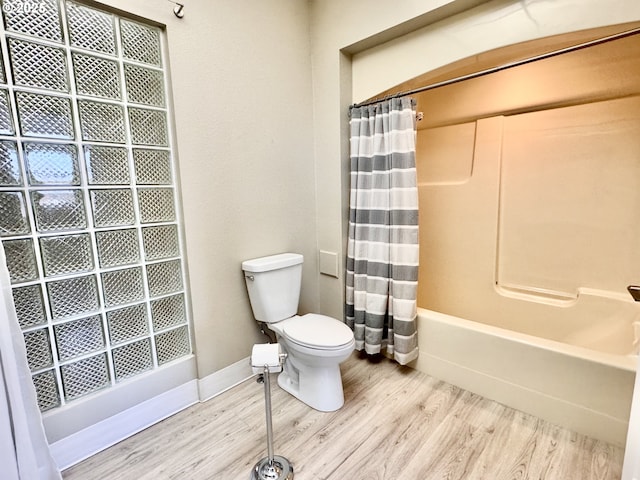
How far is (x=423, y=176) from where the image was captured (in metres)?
2.80

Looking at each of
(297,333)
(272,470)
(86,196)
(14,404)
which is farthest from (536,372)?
(86,196)

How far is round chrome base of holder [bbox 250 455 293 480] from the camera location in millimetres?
1312

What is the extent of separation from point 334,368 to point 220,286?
2.63ft

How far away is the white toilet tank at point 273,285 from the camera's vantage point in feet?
6.18

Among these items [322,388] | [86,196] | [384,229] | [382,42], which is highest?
[382,42]

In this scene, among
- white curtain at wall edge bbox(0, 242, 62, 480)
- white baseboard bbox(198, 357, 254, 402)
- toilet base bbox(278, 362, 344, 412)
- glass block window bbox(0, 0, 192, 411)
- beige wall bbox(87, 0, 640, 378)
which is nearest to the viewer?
white curtain at wall edge bbox(0, 242, 62, 480)

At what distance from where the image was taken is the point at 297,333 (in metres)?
1.73

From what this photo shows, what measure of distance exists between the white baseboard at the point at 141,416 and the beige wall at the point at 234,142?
0.08m

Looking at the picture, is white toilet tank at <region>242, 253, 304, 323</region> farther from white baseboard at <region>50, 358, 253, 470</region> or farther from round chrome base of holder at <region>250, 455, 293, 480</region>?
round chrome base of holder at <region>250, 455, 293, 480</region>

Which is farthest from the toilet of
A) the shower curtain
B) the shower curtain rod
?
the shower curtain rod

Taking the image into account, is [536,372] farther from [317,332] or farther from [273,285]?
[273,285]

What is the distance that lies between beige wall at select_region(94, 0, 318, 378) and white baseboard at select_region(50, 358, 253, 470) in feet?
0.27

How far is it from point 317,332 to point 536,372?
1145 millimetres

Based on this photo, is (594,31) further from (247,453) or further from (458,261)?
(247,453)
